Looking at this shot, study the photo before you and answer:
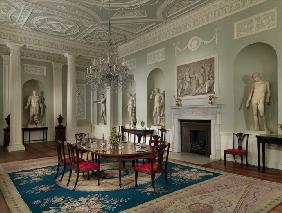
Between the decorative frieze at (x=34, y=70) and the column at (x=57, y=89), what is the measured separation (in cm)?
62

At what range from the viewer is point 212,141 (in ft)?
23.6

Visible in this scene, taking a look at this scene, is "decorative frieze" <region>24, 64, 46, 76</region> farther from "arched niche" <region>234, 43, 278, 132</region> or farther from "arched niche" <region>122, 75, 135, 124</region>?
"arched niche" <region>234, 43, 278, 132</region>

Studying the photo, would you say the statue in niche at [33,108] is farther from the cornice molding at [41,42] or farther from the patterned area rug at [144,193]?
the patterned area rug at [144,193]

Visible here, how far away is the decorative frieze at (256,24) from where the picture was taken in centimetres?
584

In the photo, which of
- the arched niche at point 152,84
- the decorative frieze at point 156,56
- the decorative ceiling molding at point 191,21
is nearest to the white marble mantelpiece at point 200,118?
the arched niche at point 152,84

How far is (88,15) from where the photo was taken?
7.80 meters

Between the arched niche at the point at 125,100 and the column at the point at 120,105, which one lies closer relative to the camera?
the arched niche at the point at 125,100

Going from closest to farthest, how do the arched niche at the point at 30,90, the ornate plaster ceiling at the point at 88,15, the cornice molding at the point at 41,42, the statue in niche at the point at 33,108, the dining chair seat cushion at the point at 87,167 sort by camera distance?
1. the dining chair seat cushion at the point at 87,167
2. the ornate plaster ceiling at the point at 88,15
3. the cornice molding at the point at 41,42
4. the statue in niche at the point at 33,108
5. the arched niche at the point at 30,90

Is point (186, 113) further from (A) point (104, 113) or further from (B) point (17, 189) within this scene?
(A) point (104, 113)

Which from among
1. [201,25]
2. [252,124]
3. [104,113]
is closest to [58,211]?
[252,124]

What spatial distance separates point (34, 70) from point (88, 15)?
613 cm

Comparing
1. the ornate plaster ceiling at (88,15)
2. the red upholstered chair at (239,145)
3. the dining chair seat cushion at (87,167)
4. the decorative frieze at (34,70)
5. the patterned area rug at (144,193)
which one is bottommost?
the patterned area rug at (144,193)

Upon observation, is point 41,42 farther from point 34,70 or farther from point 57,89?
point 57,89

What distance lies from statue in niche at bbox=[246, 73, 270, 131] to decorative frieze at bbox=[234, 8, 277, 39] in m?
1.22
